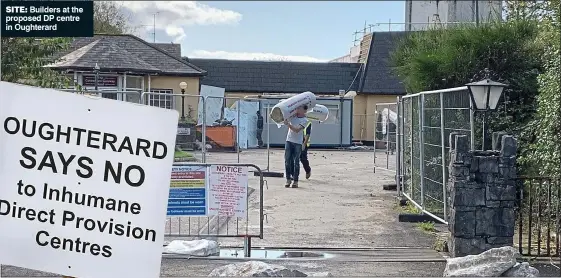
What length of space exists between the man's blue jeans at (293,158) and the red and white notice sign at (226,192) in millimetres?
6526

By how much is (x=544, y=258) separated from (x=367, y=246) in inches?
78.7

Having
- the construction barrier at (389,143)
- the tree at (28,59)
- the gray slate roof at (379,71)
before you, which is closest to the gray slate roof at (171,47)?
the gray slate roof at (379,71)

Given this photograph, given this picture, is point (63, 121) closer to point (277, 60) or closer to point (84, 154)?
point (84, 154)

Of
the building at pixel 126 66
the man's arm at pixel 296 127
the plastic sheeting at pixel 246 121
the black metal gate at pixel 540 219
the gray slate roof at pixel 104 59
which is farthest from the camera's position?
the gray slate roof at pixel 104 59

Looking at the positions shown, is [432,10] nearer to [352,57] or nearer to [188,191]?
[352,57]

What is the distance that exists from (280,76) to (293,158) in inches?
826

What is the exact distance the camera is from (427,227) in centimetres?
1038

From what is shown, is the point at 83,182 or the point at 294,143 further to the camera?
the point at 294,143

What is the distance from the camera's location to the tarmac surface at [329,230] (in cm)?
792

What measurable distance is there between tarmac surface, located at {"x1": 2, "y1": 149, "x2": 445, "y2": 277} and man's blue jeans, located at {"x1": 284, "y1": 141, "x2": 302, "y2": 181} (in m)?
0.36

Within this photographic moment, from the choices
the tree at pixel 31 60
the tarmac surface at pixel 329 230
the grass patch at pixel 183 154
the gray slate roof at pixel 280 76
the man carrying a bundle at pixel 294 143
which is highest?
the gray slate roof at pixel 280 76

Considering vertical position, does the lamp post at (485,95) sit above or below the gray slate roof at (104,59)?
below

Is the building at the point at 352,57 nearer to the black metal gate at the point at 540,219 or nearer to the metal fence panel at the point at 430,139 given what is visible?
the metal fence panel at the point at 430,139
